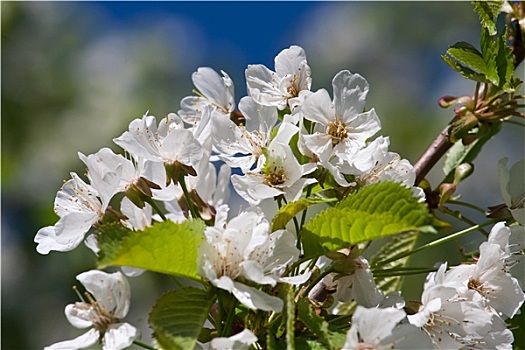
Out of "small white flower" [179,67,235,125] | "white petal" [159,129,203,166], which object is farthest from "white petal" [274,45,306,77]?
"white petal" [159,129,203,166]

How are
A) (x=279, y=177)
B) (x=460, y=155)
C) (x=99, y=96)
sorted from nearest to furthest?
(x=279, y=177), (x=460, y=155), (x=99, y=96)

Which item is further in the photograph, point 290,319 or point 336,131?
point 336,131

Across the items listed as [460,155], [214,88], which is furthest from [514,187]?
[214,88]

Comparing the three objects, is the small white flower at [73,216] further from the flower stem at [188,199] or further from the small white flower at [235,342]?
the small white flower at [235,342]

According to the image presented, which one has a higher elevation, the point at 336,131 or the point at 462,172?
the point at 336,131

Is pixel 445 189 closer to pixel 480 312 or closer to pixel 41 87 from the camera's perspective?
pixel 480 312

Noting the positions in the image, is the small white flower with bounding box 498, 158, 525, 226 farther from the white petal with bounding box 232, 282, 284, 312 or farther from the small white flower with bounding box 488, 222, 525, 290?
the white petal with bounding box 232, 282, 284, 312

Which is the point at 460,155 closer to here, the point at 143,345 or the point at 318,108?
the point at 318,108
